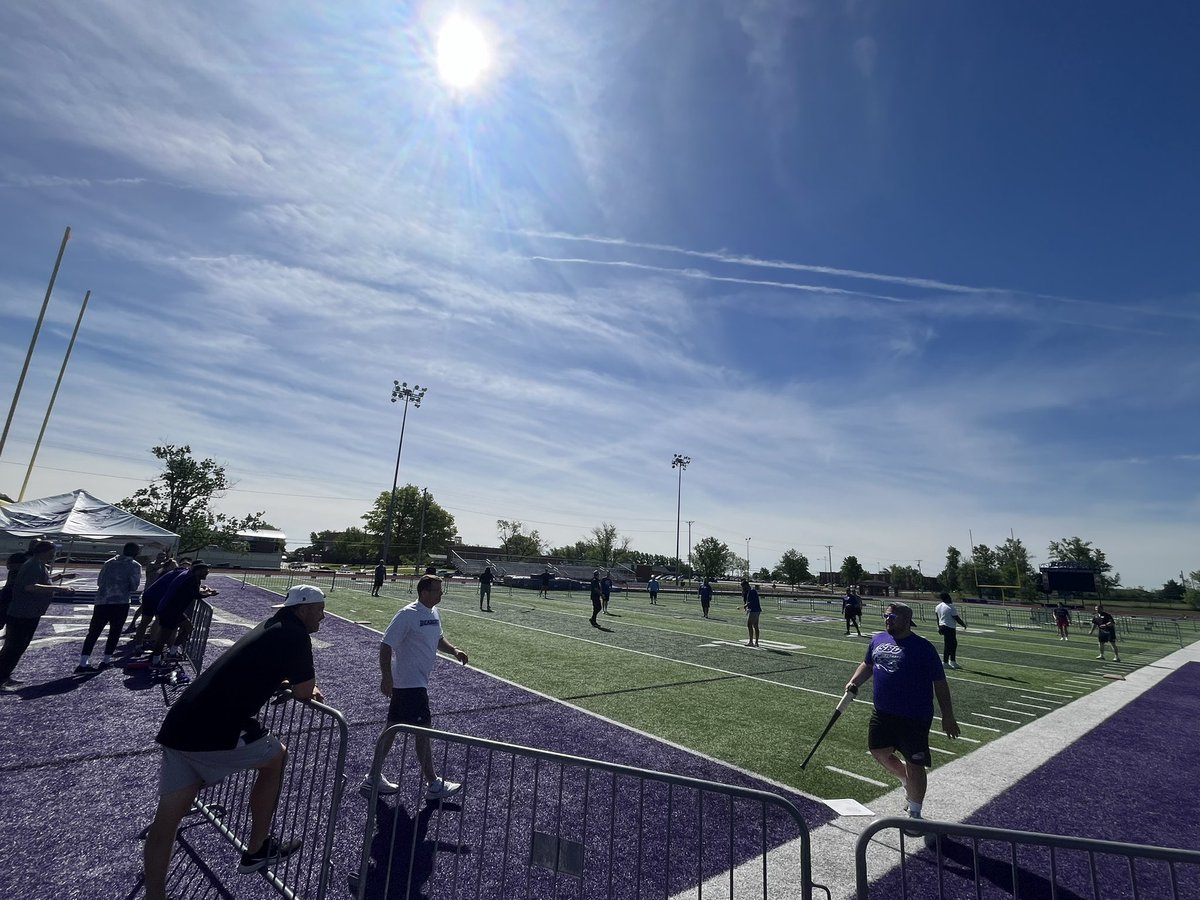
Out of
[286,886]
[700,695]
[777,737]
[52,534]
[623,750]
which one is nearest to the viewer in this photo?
[286,886]

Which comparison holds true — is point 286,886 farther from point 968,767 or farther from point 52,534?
point 52,534

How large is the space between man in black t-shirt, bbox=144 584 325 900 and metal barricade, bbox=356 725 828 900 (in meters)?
0.73

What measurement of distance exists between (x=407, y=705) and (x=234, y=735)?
7.12 feet

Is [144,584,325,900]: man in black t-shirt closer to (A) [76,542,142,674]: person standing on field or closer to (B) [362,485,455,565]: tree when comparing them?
(A) [76,542,142,674]: person standing on field

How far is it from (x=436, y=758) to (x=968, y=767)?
6.66m

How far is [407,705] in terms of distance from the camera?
5566 mm

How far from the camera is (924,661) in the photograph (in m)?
5.32

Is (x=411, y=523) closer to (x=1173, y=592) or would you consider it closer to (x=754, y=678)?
(x=754, y=678)

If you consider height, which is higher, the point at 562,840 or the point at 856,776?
the point at 562,840

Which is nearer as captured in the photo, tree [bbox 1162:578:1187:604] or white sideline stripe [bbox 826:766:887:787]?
white sideline stripe [bbox 826:766:887:787]

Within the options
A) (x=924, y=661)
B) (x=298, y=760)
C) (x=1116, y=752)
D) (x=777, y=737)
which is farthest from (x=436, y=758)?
(x=1116, y=752)

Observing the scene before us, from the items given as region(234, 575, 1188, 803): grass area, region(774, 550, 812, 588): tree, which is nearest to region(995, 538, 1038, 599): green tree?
region(774, 550, 812, 588): tree

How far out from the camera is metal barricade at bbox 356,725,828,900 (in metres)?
3.46

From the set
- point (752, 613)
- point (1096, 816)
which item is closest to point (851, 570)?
point (752, 613)
